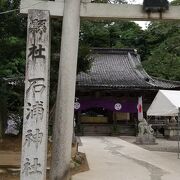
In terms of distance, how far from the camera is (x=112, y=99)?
29.0 meters

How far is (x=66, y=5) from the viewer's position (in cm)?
877

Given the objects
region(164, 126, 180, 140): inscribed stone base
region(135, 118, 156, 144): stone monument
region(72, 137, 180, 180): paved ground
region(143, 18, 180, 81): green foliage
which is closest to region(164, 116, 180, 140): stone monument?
region(164, 126, 180, 140): inscribed stone base

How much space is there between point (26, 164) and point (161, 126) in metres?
21.6

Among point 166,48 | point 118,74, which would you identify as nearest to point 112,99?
point 118,74

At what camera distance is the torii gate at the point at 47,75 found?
811 cm

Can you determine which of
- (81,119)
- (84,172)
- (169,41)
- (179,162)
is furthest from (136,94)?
(84,172)

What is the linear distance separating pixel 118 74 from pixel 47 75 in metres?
23.0

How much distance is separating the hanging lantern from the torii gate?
0.40ft

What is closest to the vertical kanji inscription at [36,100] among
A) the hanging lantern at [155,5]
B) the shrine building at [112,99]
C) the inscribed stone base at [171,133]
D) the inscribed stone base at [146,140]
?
the hanging lantern at [155,5]

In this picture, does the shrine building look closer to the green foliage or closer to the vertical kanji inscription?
the green foliage

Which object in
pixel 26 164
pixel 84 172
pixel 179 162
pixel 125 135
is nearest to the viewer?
pixel 26 164

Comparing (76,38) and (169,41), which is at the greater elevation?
(169,41)

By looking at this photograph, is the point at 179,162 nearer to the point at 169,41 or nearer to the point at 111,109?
the point at 169,41

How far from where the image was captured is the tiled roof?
28053mm
